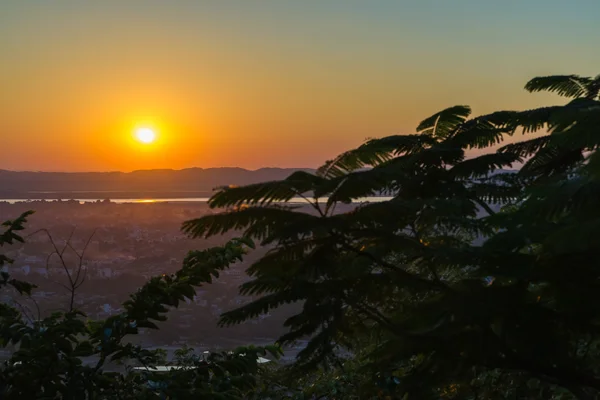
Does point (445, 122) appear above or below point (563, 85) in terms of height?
below

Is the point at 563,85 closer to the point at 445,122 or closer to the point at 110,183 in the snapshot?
the point at 445,122

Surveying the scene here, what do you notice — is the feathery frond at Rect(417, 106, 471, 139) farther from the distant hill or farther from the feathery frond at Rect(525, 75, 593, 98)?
the distant hill

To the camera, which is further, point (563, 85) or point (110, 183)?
point (110, 183)

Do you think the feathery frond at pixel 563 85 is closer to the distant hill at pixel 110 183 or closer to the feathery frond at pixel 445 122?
the feathery frond at pixel 445 122

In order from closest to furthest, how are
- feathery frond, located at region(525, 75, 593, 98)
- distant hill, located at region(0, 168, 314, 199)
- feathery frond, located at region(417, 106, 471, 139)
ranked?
feathery frond, located at region(417, 106, 471, 139) → feathery frond, located at region(525, 75, 593, 98) → distant hill, located at region(0, 168, 314, 199)

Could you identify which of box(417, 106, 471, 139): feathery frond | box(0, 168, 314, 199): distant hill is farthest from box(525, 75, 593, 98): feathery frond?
box(0, 168, 314, 199): distant hill

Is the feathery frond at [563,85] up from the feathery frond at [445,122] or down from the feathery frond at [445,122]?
up

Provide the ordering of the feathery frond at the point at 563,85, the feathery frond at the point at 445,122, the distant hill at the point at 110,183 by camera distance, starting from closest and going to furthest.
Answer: the feathery frond at the point at 445,122, the feathery frond at the point at 563,85, the distant hill at the point at 110,183

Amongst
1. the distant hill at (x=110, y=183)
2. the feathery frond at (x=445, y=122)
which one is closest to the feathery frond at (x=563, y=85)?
the feathery frond at (x=445, y=122)

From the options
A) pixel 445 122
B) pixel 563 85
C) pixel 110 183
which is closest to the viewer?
pixel 445 122

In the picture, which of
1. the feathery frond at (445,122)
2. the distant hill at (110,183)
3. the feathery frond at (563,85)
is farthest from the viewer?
the distant hill at (110,183)

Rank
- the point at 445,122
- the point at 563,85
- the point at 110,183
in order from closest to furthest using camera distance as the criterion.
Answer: the point at 445,122, the point at 563,85, the point at 110,183

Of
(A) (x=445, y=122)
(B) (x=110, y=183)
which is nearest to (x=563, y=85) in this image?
(A) (x=445, y=122)
